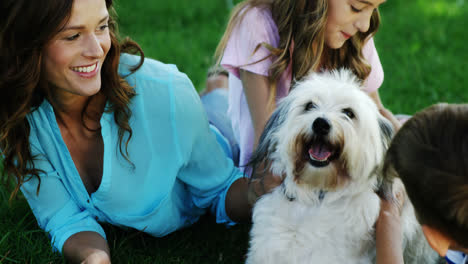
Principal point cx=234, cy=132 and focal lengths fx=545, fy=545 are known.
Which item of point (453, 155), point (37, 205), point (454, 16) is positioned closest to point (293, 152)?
point (453, 155)

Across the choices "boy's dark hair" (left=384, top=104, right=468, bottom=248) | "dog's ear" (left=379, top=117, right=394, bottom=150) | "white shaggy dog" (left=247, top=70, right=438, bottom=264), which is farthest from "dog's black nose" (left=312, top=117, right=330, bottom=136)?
"boy's dark hair" (left=384, top=104, right=468, bottom=248)

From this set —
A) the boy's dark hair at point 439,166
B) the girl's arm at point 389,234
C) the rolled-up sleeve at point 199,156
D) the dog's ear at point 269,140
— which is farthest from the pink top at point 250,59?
the boy's dark hair at point 439,166

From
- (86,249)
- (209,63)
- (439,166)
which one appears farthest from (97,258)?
(209,63)

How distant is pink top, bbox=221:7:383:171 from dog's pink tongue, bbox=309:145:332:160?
0.73 metres

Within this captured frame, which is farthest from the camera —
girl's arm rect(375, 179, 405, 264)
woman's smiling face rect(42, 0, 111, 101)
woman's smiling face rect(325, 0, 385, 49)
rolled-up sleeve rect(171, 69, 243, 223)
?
rolled-up sleeve rect(171, 69, 243, 223)

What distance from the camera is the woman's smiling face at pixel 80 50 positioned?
2.14 m

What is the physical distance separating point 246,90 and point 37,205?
1133 millimetres

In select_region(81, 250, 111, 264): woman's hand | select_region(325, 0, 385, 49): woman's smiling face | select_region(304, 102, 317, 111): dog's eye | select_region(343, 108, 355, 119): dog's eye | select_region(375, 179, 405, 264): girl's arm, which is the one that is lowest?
select_region(81, 250, 111, 264): woman's hand

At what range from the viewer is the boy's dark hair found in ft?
4.61

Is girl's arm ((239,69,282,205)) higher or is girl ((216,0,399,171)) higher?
girl ((216,0,399,171))

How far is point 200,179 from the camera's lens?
2.76 m

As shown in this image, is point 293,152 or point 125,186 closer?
point 293,152

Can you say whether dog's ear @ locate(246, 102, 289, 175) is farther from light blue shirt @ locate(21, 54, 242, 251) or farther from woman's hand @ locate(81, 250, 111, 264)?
woman's hand @ locate(81, 250, 111, 264)

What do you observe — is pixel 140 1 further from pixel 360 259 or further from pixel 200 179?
pixel 360 259
